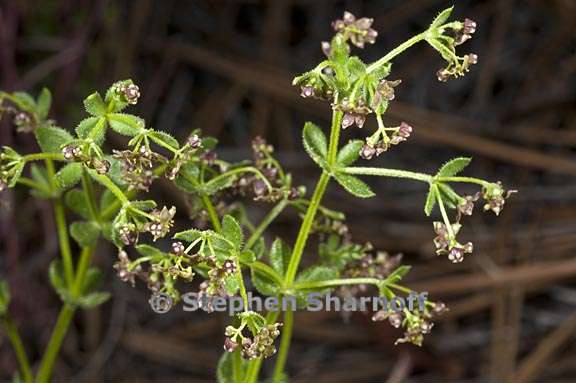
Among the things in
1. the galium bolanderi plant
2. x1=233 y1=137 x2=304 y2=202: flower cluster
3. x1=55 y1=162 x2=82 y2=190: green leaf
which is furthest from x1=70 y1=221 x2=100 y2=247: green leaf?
x1=233 y1=137 x2=304 y2=202: flower cluster

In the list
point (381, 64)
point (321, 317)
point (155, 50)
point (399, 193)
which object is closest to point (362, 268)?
point (381, 64)

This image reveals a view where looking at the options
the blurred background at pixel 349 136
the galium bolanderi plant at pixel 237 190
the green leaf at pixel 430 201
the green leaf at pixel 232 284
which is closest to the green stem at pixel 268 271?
the galium bolanderi plant at pixel 237 190

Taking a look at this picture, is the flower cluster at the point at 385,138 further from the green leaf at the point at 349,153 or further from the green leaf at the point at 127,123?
the green leaf at the point at 127,123

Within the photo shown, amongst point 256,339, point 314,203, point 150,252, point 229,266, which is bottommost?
point 256,339

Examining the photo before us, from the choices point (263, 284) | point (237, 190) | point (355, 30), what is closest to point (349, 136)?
point (237, 190)

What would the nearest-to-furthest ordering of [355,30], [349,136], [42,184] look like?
[355,30] < [42,184] < [349,136]

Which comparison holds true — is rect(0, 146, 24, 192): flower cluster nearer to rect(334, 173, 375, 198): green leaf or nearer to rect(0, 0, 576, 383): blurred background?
rect(334, 173, 375, 198): green leaf

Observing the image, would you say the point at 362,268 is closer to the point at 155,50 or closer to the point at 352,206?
the point at 352,206

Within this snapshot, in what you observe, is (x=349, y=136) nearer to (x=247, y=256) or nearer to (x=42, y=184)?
(x=42, y=184)
